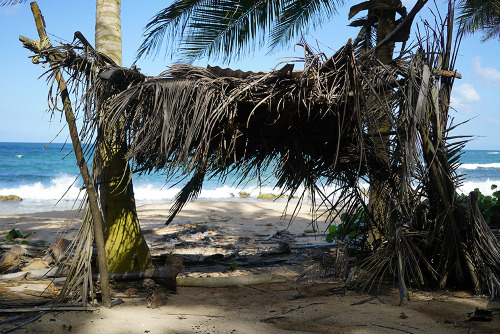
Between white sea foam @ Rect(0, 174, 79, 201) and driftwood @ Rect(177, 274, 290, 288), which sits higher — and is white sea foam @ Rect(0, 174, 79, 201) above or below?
below

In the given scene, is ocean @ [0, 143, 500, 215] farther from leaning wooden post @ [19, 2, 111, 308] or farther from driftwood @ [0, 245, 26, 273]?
leaning wooden post @ [19, 2, 111, 308]

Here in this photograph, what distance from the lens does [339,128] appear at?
9.81 feet

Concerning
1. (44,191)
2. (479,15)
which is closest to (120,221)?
(479,15)

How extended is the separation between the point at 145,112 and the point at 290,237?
4665 mm

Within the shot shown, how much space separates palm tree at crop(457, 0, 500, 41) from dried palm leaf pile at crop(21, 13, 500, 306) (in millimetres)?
4147

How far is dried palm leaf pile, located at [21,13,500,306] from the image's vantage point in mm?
3174

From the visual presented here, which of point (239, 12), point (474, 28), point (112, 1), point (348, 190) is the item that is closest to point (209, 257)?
point (348, 190)

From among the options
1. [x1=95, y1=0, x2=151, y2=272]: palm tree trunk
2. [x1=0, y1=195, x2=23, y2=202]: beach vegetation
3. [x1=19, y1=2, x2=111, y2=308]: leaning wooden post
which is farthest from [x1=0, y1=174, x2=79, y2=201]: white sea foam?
[x1=19, y1=2, x2=111, y2=308]: leaning wooden post

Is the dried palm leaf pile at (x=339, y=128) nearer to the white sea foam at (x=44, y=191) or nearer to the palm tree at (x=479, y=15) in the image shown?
the palm tree at (x=479, y=15)

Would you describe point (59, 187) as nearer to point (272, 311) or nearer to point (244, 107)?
point (244, 107)

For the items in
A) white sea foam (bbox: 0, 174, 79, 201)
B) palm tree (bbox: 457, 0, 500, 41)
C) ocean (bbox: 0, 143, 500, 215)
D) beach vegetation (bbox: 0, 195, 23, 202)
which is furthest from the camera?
white sea foam (bbox: 0, 174, 79, 201)

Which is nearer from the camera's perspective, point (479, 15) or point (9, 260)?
point (9, 260)

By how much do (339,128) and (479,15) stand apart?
11.2m

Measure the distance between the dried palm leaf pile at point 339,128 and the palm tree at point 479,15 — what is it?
4147 mm
